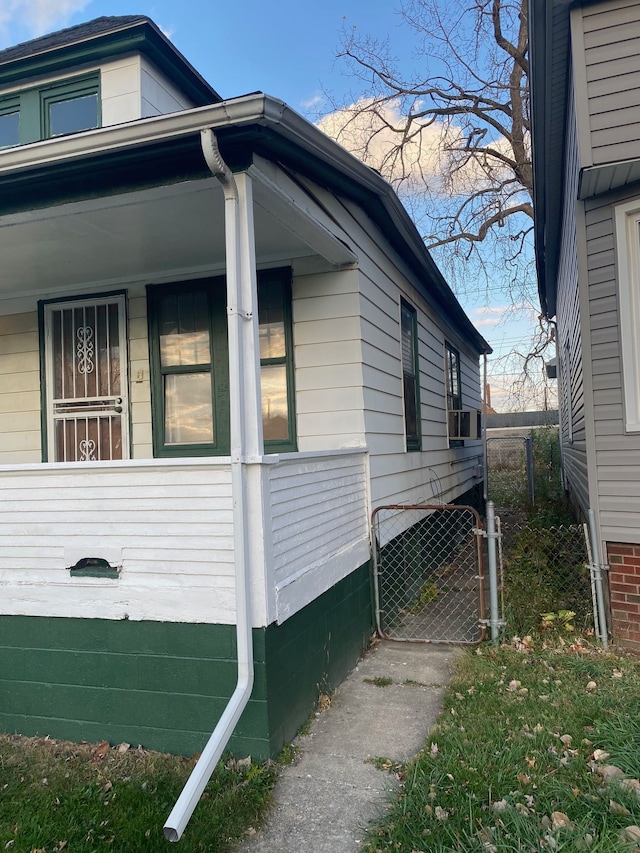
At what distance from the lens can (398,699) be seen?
386 centimetres

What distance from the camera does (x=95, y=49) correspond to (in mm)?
6008

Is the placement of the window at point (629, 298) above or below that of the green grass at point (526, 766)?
above

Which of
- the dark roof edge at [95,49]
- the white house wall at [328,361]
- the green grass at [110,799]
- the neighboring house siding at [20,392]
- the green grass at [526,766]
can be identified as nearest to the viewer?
the green grass at [526,766]

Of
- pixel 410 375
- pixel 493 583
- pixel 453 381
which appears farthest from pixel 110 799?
pixel 453 381

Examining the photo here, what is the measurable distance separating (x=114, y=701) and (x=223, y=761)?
2.28ft

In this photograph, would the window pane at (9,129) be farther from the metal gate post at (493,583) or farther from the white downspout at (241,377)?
the metal gate post at (493,583)

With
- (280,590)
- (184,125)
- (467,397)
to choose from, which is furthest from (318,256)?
(467,397)

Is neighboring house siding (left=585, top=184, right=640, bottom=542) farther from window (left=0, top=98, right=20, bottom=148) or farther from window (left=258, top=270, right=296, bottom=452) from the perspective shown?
window (left=0, top=98, right=20, bottom=148)

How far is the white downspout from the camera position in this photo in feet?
9.79

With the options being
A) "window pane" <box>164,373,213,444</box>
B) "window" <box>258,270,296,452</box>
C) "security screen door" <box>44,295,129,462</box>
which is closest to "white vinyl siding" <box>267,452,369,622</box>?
"window" <box>258,270,296,452</box>

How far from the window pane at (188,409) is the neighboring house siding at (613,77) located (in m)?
3.35

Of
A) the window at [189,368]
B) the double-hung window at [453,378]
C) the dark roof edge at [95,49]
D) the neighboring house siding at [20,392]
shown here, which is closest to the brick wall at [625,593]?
the window at [189,368]

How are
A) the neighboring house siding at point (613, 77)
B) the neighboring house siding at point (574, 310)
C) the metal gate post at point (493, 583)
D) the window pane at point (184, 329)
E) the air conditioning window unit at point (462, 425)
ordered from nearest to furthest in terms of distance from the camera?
the neighboring house siding at point (613, 77) → the metal gate post at point (493, 583) → the neighboring house siding at point (574, 310) → the window pane at point (184, 329) → the air conditioning window unit at point (462, 425)

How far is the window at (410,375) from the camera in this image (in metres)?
6.52
